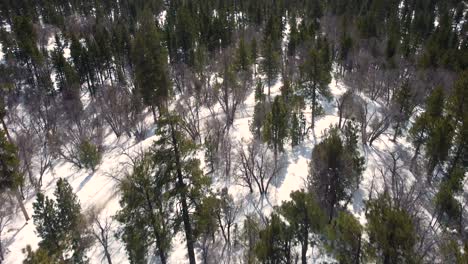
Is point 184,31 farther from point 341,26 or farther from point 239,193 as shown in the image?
point 239,193

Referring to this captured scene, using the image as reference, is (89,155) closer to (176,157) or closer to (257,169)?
(257,169)

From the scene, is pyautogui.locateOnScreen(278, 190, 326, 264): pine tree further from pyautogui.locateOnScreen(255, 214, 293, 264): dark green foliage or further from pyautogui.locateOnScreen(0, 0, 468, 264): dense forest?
pyautogui.locateOnScreen(255, 214, 293, 264): dark green foliage

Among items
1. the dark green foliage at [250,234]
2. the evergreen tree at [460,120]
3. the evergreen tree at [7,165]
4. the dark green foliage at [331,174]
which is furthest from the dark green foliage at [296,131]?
the evergreen tree at [7,165]

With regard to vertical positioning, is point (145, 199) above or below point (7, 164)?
above

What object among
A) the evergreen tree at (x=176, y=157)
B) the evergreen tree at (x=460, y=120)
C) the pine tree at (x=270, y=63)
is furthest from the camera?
the pine tree at (x=270, y=63)

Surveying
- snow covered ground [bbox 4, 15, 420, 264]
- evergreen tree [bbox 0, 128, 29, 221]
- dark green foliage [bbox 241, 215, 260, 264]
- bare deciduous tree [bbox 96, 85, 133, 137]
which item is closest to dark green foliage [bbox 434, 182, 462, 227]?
snow covered ground [bbox 4, 15, 420, 264]

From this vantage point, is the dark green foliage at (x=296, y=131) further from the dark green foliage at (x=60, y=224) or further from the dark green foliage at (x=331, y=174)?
the dark green foliage at (x=60, y=224)

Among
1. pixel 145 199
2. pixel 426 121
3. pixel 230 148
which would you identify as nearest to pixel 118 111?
pixel 230 148
